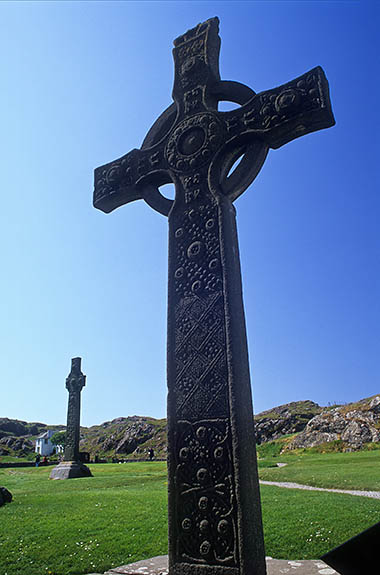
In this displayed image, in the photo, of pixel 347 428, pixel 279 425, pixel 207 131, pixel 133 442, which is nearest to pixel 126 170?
pixel 207 131

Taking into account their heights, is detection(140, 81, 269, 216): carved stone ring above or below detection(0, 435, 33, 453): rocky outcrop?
above

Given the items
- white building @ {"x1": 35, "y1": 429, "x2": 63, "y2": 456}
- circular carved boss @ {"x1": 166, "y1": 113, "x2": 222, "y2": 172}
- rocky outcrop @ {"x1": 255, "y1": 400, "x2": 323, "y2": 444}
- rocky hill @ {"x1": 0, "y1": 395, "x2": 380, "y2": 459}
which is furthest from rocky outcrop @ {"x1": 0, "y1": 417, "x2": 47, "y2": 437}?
circular carved boss @ {"x1": 166, "y1": 113, "x2": 222, "y2": 172}

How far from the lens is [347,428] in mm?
27750

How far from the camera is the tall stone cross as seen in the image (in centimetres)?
1811

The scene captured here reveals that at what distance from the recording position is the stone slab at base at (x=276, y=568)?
3784 mm

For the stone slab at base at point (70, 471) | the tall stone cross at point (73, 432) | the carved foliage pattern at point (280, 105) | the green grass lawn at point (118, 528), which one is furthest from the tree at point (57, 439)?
the carved foliage pattern at point (280, 105)

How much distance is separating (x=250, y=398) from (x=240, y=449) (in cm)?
43

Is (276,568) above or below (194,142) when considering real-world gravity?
below

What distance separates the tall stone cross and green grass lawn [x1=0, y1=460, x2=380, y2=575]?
8.41 metres

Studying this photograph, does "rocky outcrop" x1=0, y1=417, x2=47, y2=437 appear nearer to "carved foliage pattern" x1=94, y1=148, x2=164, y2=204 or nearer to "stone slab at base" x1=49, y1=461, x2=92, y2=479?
"stone slab at base" x1=49, y1=461, x2=92, y2=479

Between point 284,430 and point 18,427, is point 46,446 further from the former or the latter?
point 284,430

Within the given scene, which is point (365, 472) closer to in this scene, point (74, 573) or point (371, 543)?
point (74, 573)

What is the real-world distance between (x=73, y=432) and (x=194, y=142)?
732 inches

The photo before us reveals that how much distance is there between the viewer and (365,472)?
1390 centimetres
